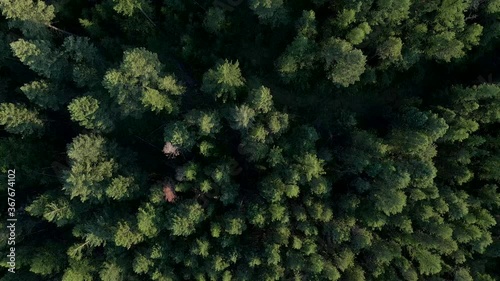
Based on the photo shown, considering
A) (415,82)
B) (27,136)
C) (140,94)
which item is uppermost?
(415,82)

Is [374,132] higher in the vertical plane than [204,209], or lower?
higher

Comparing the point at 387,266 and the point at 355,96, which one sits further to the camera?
the point at 355,96

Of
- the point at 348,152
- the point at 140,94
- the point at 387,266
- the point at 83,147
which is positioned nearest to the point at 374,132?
the point at 348,152

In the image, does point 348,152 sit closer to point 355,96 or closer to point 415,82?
point 355,96

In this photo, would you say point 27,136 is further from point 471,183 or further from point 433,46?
point 471,183

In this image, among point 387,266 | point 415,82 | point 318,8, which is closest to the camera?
point 387,266

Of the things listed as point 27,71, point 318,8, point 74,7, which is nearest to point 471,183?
point 318,8

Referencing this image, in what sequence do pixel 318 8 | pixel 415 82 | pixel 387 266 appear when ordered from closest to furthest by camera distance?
pixel 387 266, pixel 318 8, pixel 415 82
